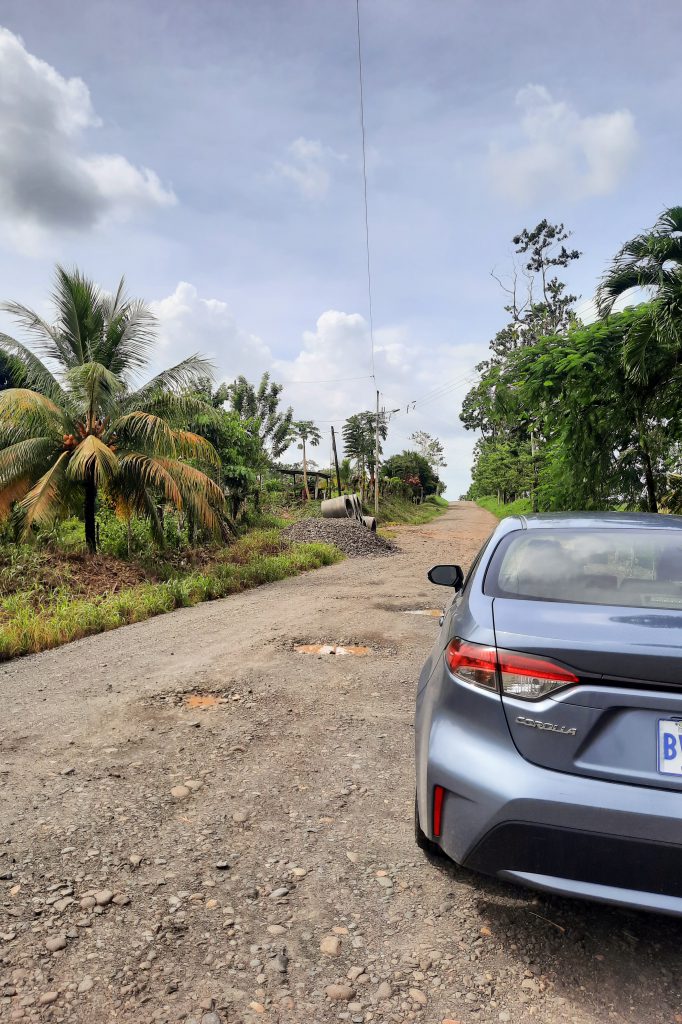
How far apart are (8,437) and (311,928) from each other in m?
12.1

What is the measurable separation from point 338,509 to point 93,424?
13.5 metres

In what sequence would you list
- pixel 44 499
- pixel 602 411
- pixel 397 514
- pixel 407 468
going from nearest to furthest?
pixel 602 411, pixel 44 499, pixel 397 514, pixel 407 468

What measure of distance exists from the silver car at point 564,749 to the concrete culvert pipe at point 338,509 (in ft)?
74.0

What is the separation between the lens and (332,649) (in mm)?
6406

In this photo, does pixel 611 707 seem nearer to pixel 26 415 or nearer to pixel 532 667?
pixel 532 667

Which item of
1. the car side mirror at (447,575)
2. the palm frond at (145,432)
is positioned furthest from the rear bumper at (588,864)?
the palm frond at (145,432)

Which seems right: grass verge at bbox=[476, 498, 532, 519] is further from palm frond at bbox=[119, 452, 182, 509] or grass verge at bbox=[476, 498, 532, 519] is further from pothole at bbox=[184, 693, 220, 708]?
palm frond at bbox=[119, 452, 182, 509]

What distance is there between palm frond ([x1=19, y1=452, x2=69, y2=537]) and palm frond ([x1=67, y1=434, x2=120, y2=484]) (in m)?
0.27

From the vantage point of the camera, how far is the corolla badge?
6.38 feet

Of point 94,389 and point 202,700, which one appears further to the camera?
point 94,389

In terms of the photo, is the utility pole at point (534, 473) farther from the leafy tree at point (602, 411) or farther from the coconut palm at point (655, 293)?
the coconut palm at point (655, 293)

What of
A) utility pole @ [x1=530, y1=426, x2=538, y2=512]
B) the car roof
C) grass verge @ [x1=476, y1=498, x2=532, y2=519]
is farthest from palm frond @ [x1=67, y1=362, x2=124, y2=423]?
the car roof

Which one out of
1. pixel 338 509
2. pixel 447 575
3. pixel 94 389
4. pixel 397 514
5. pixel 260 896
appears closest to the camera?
pixel 260 896

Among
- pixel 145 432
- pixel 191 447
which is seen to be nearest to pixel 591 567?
pixel 145 432
